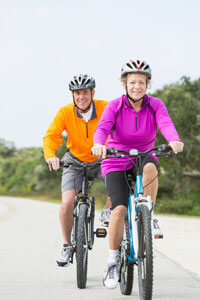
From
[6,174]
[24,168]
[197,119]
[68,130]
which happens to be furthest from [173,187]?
[6,174]

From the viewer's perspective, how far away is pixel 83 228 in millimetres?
5348

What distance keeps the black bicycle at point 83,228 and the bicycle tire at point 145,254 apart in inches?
39.5

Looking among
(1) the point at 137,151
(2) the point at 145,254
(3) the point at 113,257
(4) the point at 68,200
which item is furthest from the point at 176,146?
(4) the point at 68,200

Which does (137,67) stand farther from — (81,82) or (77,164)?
(77,164)

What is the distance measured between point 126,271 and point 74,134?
1.68 meters

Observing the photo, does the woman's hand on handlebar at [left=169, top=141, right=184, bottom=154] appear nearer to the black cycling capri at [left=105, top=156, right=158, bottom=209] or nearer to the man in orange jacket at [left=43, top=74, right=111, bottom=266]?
the black cycling capri at [left=105, top=156, right=158, bottom=209]

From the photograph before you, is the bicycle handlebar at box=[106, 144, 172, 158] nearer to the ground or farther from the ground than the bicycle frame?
farther from the ground

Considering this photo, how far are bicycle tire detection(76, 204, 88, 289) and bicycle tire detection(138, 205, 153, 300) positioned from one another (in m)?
0.98

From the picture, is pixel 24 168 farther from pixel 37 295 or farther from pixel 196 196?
pixel 37 295

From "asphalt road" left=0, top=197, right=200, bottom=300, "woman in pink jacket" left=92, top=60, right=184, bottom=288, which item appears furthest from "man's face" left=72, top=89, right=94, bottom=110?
"asphalt road" left=0, top=197, right=200, bottom=300

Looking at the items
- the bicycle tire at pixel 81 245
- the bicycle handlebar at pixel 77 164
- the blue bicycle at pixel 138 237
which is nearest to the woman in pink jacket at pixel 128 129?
the blue bicycle at pixel 138 237

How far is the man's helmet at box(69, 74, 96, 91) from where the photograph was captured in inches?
Result: 225

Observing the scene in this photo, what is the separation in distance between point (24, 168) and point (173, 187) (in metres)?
62.5

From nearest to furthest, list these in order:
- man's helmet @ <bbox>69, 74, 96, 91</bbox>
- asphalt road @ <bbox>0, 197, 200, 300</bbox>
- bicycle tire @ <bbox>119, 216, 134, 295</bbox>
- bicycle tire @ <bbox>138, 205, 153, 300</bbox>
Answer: bicycle tire @ <bbox>138, 205, 153, 300</bbox> < bicycle tire @ <bbox>119, 216, 134, 295</bbox> < asphalt road @ <bbox>0, 197, 200, 300</bbox> < man's helmet @ <bbox>69, 74, 96, 91</bbox>
